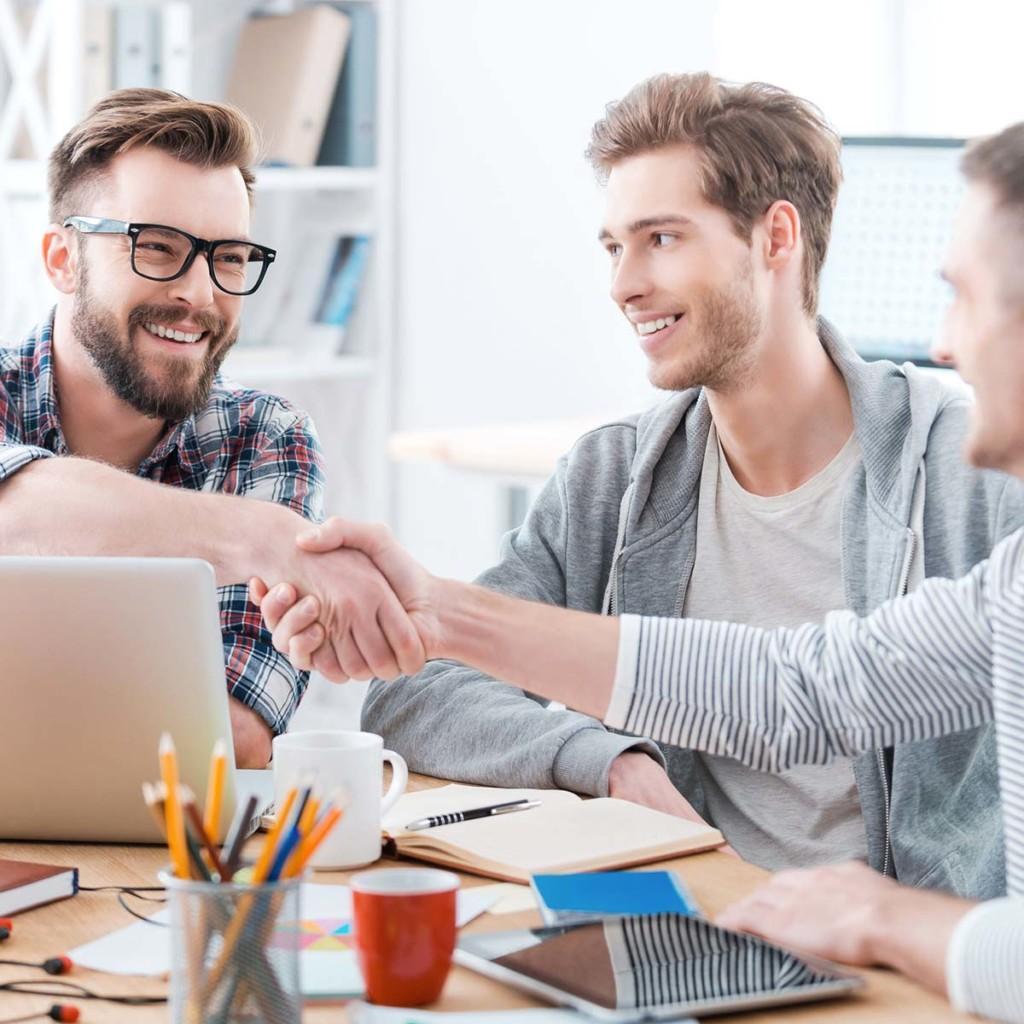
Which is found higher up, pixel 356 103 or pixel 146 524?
pixel 356 103

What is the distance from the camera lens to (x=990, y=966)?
37.1 inches

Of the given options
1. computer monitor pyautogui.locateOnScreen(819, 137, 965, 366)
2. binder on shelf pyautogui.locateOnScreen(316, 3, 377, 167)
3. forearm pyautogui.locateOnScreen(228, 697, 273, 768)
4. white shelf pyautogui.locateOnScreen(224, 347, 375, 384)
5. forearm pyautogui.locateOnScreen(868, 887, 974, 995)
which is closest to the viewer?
forearm pyautogui.locateOnScreen(868, 887, 974, 995)

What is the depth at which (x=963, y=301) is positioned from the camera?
1.21m

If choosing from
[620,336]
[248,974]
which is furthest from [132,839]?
[620,336]

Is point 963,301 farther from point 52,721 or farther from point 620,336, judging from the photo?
point 620,336

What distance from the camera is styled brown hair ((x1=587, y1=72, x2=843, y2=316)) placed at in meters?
1.93

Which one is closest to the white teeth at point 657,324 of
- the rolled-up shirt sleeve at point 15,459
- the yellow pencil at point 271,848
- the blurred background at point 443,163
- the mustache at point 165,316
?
the mustache at point 165,316

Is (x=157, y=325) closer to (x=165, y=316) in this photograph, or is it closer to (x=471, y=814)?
(x=165, y=316)

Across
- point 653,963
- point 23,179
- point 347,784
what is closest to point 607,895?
point 653,963

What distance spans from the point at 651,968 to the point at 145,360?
1.20 m

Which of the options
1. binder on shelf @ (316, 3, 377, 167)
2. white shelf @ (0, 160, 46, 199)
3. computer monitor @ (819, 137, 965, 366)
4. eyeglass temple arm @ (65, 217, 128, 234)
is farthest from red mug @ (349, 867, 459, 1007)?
binder on shelf @ (316, 3, 377, 167)

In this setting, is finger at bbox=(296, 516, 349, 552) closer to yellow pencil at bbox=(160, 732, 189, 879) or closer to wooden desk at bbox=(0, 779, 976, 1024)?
wooden desk at bbox=(0, 779, 976, 1024)

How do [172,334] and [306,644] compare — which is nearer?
[306,644]

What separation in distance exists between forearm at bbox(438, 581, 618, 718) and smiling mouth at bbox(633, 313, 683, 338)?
23.3 inches
